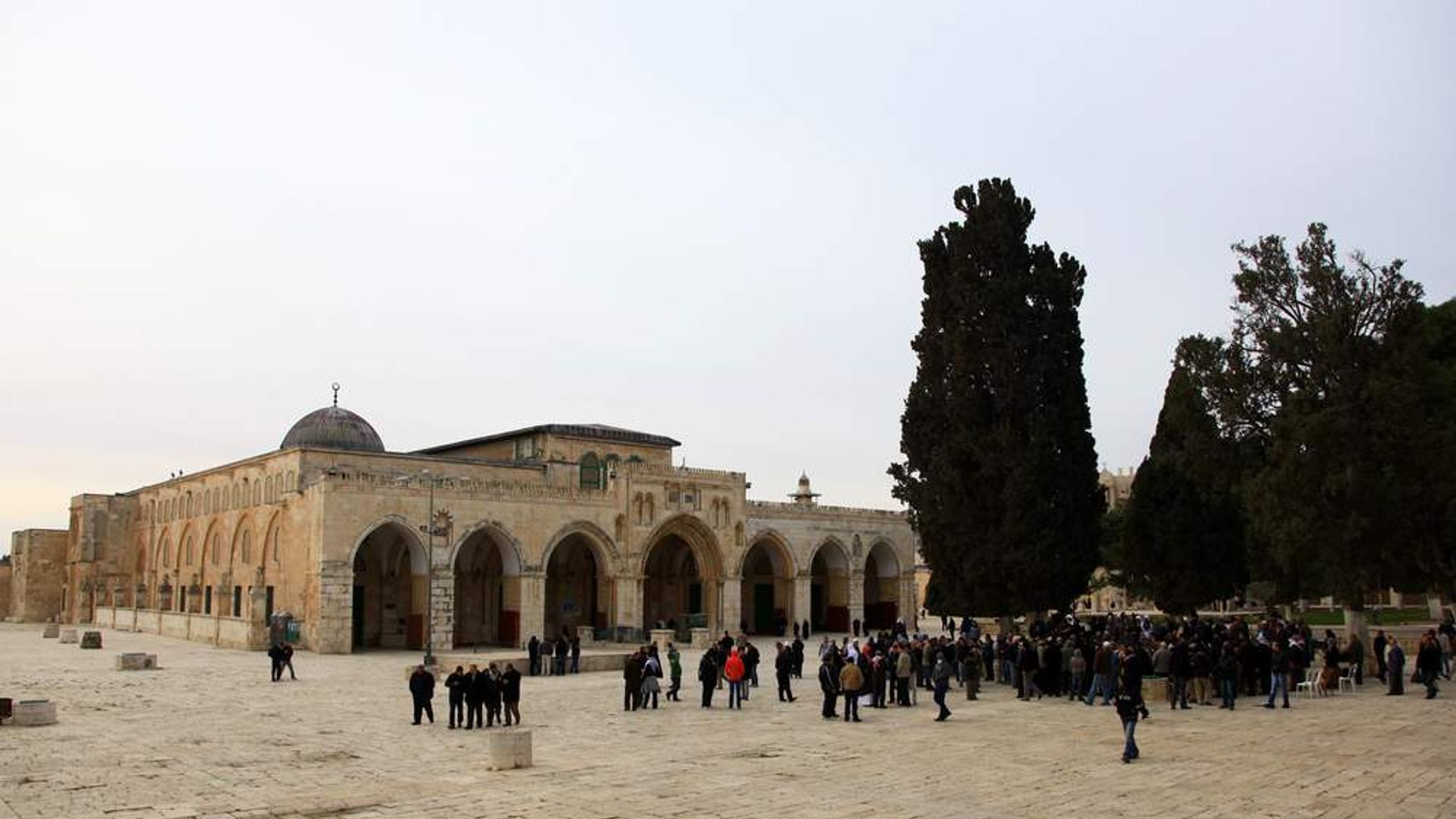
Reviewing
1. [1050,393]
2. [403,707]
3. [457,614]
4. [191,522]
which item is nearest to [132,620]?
[191,522]

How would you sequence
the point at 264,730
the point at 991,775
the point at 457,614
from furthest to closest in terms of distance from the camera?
the point at 457,614 → the point at 264,730 → the point at 991,775

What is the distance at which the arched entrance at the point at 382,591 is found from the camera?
40656 mm

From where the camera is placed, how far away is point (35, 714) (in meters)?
16.7

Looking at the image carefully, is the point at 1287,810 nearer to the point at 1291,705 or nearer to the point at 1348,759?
the point at 1348,759

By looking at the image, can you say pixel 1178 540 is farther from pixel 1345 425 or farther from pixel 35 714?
pixel 35 714

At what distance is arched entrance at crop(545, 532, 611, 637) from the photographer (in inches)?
1772

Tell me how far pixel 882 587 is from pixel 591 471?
16.1 m

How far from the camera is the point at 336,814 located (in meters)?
10.5

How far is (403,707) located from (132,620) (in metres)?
33.0

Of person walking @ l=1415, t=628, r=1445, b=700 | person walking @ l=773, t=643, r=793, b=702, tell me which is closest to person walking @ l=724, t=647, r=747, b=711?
person walking @ l=773, t=643, r=793, b=702

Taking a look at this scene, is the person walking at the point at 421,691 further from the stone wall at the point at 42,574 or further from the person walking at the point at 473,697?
the stone wall at the point at 42,574

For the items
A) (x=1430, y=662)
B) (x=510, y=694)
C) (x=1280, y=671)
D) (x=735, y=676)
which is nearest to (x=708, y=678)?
(x=735, y=676)

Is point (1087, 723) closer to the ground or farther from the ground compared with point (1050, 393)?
closer to the ground

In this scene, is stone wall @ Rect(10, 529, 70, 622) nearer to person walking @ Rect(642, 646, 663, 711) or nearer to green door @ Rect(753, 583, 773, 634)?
green door @ Rect(753, 583, 773, 634)
